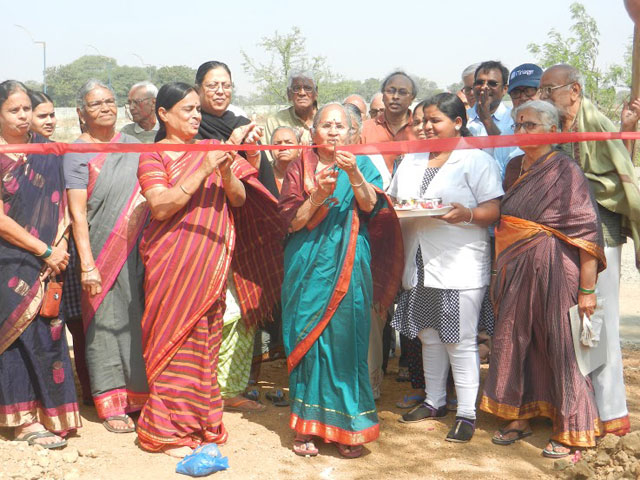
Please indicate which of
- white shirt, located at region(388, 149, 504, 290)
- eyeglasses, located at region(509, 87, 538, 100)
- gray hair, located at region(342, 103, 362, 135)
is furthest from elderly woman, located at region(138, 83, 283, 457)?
eyeglasses, located at region(509, 87, 538, 100)

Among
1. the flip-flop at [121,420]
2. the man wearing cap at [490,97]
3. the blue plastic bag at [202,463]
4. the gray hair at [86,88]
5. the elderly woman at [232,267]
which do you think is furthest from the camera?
the man wearing cap at [490,97]

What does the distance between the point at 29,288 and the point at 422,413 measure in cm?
270

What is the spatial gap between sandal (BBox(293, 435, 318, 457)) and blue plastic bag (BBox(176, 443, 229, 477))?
454mm

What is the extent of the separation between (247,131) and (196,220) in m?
0.62

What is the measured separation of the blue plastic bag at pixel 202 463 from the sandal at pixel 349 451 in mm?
695

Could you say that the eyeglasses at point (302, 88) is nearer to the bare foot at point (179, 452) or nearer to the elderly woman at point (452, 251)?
the elderly woman at point (452, 251)

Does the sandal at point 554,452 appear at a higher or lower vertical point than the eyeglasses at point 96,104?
lower

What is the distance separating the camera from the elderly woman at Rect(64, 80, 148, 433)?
4.88 m

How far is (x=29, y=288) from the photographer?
14.5 feet

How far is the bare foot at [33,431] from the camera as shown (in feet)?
14.7

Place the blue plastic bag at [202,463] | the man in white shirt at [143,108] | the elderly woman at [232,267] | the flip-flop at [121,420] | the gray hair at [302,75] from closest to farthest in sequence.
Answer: the blue plastic bag at [202,463]
the flip-flop at [121,420]
the elderly woman at [232,267]
the man in white shirt at [143,108]
the gray hair at [302,75]

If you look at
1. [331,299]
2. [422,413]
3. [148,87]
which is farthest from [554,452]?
[148,87]

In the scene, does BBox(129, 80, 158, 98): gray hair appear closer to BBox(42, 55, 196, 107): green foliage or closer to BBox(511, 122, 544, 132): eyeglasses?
BBox(511, 122, 544, 132): eyeglasses

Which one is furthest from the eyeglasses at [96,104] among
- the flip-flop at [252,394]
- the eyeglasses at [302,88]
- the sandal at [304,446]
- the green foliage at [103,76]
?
the green foliage at [103,76]
